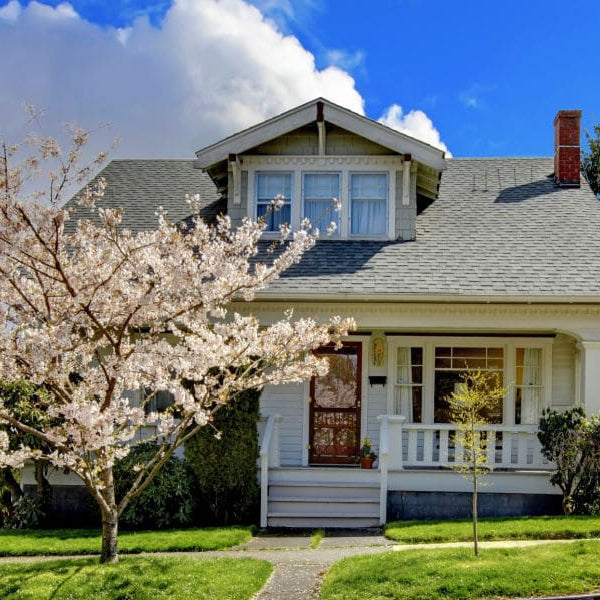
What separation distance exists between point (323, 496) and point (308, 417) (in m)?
2.24

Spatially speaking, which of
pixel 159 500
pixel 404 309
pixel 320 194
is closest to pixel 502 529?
pixel 404 309

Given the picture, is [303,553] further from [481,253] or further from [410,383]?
[481,253]

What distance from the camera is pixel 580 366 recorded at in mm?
13844

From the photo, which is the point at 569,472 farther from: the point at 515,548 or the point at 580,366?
the point at 515,548

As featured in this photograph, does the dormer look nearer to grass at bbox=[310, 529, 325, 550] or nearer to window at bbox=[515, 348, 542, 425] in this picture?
window at bbox=[515, 348, 542, 425]

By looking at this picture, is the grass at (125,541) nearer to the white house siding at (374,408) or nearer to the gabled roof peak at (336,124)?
the white house siding at (374,408)

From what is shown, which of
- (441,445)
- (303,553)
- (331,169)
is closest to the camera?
(303,553)

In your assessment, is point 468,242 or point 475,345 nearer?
point 475,345

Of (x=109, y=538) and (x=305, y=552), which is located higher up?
(x=109, y=538)

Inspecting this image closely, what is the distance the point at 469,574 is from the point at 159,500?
17.4 feet

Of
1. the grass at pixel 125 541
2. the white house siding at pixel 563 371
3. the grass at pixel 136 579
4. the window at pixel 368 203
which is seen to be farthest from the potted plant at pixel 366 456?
the grass at pixel 136 579

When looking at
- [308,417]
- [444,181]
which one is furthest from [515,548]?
[444,181]

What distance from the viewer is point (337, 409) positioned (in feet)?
49.3

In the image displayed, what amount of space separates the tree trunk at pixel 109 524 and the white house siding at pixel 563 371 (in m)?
8.57
